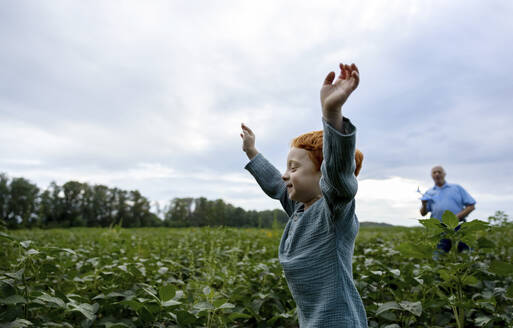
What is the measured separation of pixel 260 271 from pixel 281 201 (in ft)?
4.01

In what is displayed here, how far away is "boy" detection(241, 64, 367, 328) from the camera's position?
1.17m

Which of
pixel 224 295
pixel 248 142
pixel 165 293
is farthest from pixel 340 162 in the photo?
pixel 224 295

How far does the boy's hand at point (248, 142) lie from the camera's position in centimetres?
219

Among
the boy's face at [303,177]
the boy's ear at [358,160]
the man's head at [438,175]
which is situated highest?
the man's head at [438,175]

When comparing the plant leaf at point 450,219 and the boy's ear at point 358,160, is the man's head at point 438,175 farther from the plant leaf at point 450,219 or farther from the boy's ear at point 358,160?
the boy's ear at point 358,160

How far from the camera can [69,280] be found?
2492 mm

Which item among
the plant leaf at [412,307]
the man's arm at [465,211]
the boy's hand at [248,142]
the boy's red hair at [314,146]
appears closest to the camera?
the boy's red hair at [314,146]

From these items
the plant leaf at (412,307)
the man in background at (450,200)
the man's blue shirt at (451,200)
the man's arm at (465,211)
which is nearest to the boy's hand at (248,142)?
the plant leaf at (412,307)

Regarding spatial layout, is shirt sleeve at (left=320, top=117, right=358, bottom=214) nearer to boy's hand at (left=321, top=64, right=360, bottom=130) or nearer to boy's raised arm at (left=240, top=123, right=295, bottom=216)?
boy's hand at (left=321, top=64, right=360, bottom=130)

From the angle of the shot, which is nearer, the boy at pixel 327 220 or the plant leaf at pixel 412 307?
the boy at pixel 327 220

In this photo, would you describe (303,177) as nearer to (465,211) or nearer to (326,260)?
(326,260)

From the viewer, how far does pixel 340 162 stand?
3.81 ft

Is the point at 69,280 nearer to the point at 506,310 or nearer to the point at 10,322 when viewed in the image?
the point at 10,322

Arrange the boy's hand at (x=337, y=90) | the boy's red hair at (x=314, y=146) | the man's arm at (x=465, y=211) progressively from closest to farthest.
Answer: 1. the boy's hand at (x=337, y=90)
2. the boy's red hair at (x=314, y=146)
3. the man's arm at (x=465, y=211)
